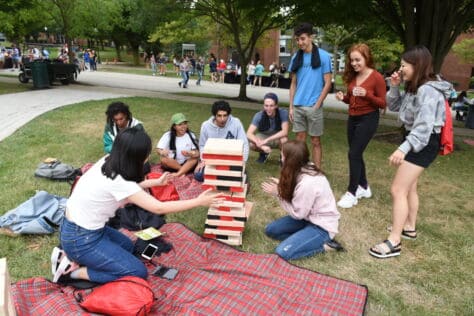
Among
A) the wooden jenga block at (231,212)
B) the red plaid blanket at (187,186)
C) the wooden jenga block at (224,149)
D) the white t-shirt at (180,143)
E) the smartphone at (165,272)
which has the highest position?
the wooden jenga block at (224,149)

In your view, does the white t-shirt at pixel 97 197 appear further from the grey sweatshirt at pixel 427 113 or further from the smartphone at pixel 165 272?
the grey sweatshirt at pixel 427 113

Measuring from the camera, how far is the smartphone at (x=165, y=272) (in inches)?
135

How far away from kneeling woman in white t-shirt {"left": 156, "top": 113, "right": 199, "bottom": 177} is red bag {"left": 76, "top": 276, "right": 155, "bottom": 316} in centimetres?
306

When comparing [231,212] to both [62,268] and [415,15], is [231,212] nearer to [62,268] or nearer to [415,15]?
[62,268]

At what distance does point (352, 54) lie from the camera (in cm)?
450

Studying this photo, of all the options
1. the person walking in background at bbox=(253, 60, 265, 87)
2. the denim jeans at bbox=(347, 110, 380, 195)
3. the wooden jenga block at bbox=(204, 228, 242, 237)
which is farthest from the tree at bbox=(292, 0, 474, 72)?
the person walking in background at bbox=(253, 60, 265, 87)

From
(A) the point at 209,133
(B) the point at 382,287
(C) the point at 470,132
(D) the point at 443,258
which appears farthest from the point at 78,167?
(C) the point at 470,132

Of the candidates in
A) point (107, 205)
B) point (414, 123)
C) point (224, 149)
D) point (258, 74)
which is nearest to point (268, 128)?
point (224, 149)

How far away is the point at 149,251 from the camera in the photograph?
142 inches

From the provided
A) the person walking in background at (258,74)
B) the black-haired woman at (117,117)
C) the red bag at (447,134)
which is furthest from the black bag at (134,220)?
the person walking in background at (258,74)

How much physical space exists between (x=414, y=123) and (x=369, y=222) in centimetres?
154

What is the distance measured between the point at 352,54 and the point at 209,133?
2.19 metres

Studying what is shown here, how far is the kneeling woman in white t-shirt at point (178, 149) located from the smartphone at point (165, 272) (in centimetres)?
249

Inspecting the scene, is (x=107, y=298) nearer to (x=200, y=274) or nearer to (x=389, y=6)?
(x=200, y=274)
